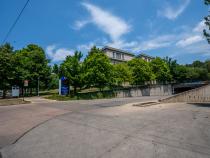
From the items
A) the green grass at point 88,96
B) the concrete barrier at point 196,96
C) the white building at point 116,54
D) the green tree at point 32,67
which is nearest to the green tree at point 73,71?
the green grass at point 88,96

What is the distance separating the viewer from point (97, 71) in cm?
2838

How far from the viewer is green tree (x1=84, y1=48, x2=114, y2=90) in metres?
28.2

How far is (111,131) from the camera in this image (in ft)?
24.3

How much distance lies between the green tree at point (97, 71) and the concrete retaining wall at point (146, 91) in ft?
17.7

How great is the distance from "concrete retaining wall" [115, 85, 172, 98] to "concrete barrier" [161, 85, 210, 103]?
46.5ft

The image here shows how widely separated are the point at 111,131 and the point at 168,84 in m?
43.3

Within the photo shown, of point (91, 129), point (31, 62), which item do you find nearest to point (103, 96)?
point (31, 62)

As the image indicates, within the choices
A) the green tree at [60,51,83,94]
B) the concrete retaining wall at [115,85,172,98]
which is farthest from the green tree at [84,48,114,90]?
the concrete retaining wall at [115,85,172,98]

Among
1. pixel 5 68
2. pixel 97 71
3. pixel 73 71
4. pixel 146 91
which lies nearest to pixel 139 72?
pixel 146 91

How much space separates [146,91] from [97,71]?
678 inches

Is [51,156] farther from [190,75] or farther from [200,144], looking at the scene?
[190,75]

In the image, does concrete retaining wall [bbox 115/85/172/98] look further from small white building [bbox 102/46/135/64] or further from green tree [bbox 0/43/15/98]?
green tree [bbox 0/43/15/98]

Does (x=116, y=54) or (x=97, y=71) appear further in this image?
(x=116, y=54)

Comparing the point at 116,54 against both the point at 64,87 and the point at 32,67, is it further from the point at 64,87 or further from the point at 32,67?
the point at 64,87
